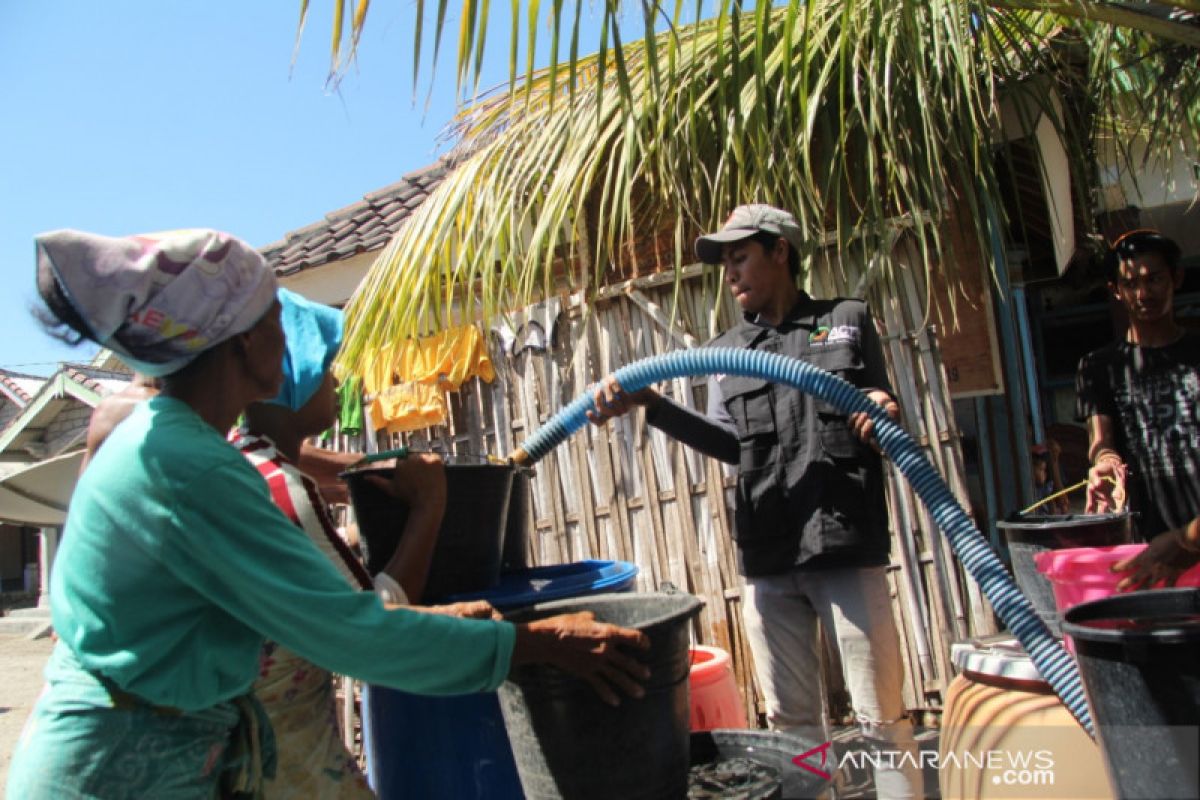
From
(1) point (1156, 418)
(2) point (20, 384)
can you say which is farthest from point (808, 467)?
(2) point (20, 384)

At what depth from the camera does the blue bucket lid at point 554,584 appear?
2.01 m

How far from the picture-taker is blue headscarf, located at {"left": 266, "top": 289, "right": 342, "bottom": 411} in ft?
5.86

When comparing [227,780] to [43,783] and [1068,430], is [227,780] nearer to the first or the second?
[43,783]

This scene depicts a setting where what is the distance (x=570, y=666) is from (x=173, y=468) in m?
0.70

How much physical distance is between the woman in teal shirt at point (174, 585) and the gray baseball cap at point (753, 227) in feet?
4.99

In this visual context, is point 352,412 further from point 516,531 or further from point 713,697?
point 713,697

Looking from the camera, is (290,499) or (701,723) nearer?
(290,499)

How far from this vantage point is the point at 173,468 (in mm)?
1235

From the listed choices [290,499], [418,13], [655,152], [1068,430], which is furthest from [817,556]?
[1068,430]

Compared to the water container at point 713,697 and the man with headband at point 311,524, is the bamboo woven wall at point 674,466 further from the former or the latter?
the man with headband at point 311,524

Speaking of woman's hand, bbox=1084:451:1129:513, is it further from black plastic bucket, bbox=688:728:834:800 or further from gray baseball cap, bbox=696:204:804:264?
black plastic bucket, bbox=688:728:834:800

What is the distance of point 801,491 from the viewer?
2.40 metres

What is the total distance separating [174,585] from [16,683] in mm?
10582

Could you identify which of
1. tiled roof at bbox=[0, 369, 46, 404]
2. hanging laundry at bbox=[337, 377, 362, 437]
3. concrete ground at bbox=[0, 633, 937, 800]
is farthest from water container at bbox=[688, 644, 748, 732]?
tiled roof at bbox=[0, 369, 46, 404]
